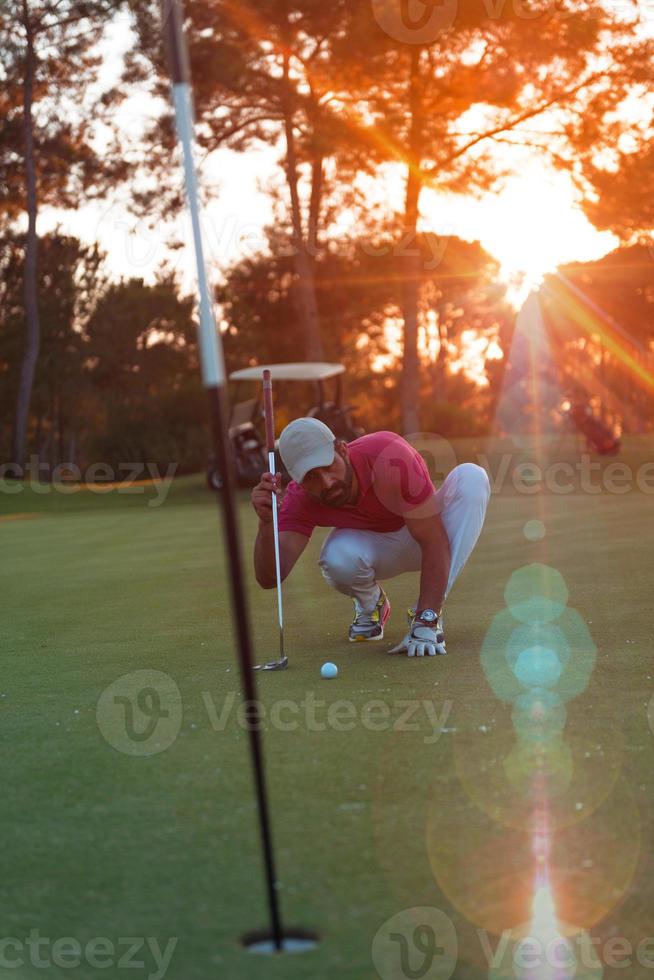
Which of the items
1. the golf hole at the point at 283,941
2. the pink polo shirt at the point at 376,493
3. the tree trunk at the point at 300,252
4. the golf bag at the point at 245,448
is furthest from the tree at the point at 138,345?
the golf hole at the point at 283,941

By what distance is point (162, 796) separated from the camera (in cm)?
362

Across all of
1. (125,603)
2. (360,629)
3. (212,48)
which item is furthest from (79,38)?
(360,629)

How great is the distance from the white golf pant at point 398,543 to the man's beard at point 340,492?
1.09 ft

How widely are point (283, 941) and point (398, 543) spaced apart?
373cm

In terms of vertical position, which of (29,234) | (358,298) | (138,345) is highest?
(29,234)

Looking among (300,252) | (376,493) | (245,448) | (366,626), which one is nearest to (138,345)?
(300,252)

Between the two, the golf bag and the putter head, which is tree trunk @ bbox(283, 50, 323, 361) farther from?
the putter head

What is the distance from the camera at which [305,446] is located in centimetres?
541

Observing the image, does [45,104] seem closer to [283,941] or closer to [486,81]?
[486,81]

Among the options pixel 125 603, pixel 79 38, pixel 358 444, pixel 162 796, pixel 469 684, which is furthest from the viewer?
pixel 79 38

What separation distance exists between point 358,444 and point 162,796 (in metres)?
2.53

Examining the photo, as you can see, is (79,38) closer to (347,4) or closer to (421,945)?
(347,4)

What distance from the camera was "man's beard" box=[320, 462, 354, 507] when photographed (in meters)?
5.70

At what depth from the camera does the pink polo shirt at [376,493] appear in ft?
19.0
